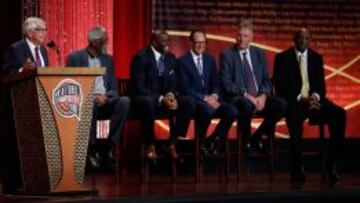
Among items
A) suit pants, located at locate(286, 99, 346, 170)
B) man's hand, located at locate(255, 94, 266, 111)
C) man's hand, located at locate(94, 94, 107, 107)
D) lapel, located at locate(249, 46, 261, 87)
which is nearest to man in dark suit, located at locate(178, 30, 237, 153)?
man's hand, located at locate(255, 94, 266, 111)

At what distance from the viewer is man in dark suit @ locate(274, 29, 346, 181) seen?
652cm

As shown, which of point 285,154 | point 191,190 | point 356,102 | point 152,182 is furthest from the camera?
point 356,102

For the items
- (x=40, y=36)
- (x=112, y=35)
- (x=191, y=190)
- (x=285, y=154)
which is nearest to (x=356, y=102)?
(x=285, y=154)

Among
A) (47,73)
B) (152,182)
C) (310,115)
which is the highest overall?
(47,73)

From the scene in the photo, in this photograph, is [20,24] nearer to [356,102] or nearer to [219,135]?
[219,135]

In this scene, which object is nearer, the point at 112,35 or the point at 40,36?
the point at 40,36

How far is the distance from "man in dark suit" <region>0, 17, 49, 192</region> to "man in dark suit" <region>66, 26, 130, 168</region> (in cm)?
74

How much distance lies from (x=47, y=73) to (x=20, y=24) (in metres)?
2.74

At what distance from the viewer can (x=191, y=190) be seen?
5508mm

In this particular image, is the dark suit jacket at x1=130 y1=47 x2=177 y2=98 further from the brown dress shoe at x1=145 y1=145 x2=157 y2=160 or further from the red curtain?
the red curtain

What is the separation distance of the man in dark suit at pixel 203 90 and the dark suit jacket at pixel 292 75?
0.49 meters

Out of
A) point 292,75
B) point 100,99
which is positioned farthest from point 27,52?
point 292,75

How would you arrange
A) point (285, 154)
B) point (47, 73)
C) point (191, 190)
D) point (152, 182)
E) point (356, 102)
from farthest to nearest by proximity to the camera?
1. point (356, 102)
2. point (285, 154)
3. point (152, 182)
4. point (191, 190)
5. point (47, 73)

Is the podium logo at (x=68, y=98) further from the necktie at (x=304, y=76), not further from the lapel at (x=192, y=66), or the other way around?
the necktie at (x=304, y=76)
